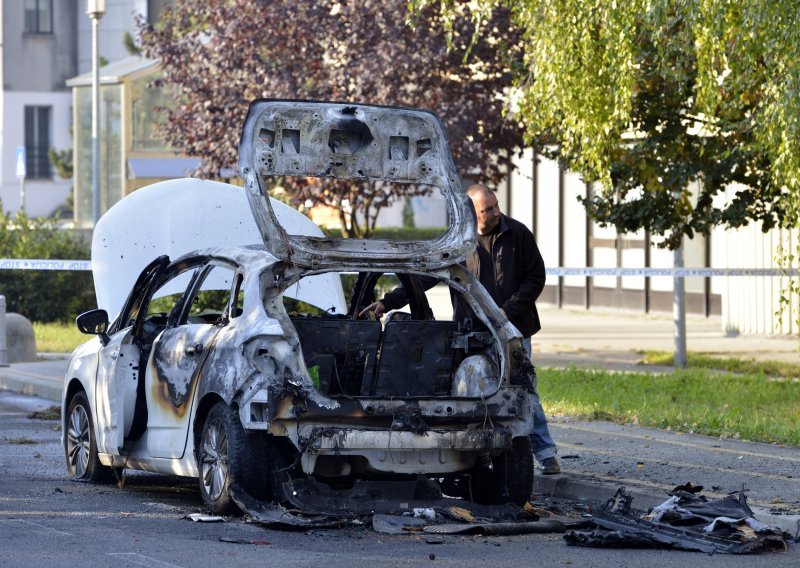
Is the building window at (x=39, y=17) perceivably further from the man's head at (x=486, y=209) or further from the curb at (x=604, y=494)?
the curb at (x=604, y=494)

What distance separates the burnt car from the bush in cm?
1364

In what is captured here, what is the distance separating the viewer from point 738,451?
1088 cm

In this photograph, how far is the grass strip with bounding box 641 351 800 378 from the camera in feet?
56.0

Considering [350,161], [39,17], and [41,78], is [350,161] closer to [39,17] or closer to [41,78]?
[41,78]

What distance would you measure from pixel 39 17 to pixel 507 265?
5272 cm

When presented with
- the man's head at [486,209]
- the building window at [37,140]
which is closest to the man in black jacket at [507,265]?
the man's head at [486,209]

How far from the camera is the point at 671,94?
573 inches

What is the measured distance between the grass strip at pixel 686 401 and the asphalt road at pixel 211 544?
4.19 metres

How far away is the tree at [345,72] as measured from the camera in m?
18.4

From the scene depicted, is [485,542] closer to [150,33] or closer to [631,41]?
[631,41]

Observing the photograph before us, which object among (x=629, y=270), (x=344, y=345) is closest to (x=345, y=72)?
(x=629, y=270)

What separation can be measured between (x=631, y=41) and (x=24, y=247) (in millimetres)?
14509

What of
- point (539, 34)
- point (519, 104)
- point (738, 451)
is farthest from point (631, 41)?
point (738, 451)

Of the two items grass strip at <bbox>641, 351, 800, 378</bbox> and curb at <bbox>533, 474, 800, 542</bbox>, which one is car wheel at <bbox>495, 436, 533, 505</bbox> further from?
grass strip at <bbox>641, 351, 800, 378</bbox>
